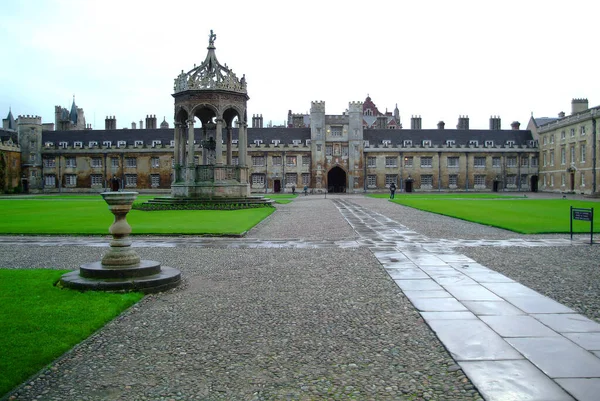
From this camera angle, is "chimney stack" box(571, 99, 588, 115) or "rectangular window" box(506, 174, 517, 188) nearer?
"chimney stack" box(571, 99, 588, 115)

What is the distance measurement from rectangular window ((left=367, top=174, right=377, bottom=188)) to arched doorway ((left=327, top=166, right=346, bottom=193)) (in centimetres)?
387

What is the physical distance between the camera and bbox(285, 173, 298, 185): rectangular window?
7681cm

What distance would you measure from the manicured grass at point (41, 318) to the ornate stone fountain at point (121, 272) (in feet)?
1.11

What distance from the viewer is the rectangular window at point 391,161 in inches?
3029

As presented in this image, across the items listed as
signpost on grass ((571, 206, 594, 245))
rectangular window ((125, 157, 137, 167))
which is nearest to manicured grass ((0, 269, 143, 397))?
signpost on grass ((571, 206, 594, 245))

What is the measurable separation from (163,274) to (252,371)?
4813 mm

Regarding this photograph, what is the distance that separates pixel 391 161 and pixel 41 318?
2869 inches

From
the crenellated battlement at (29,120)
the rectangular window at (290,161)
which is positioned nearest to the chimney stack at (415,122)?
the rectangular window at (290,161)

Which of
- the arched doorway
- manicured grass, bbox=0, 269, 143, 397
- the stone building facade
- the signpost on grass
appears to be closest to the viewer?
manicured grass, bbox=0, 269, 143, 397

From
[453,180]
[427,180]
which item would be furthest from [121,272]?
[453,180]

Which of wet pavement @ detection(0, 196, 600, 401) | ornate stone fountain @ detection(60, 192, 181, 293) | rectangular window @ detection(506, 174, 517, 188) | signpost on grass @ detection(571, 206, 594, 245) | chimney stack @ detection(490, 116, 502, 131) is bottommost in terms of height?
wet pavement @ detection(0, 196, 600, 401)

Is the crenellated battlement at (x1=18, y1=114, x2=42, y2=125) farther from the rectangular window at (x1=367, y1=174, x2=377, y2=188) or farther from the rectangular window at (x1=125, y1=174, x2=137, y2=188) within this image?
the rectangular window at (x1=367, y1=174, x2=377, y2=188)

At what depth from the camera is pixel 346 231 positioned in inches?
740

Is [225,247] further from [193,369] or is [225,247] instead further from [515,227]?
[515,227]
